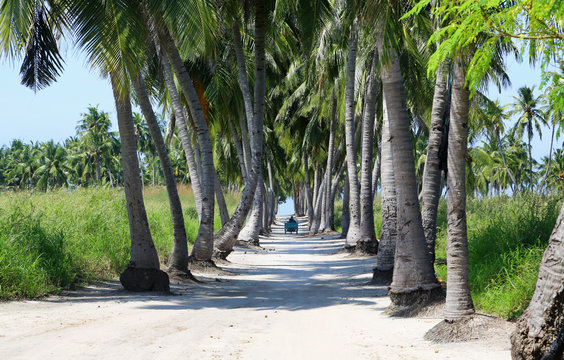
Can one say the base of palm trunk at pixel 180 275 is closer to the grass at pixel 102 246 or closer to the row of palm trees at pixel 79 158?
the grass at pixel 102 246

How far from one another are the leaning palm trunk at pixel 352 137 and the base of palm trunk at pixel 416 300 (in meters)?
11.7

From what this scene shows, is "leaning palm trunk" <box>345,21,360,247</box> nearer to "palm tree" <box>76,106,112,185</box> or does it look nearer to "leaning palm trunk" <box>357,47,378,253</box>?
"leaning palm trunk" <box>357,47,378,253</box>

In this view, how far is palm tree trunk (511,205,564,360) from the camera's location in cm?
502

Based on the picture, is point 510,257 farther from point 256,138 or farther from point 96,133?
point 96,133

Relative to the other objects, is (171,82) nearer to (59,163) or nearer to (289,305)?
(289,305)

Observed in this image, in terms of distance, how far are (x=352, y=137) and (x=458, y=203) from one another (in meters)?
14.9

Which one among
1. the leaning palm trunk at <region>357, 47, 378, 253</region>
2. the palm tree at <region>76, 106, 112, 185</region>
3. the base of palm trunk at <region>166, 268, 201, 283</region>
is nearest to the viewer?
the base of palm trunk at <region>166, 268, 201, 283</region>

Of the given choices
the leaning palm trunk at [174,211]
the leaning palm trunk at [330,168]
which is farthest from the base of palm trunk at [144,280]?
the leaning palm trunk at [330,168]

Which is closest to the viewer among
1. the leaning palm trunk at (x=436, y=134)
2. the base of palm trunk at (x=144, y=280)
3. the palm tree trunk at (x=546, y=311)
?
the palm tree trunk at (x=546, y=311)

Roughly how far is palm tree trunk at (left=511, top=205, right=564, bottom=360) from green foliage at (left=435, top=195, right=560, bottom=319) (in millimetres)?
2765

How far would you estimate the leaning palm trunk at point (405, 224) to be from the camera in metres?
9.41

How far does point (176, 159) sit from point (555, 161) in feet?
173

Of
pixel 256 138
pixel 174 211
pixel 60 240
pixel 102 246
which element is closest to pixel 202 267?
pixel 174 211

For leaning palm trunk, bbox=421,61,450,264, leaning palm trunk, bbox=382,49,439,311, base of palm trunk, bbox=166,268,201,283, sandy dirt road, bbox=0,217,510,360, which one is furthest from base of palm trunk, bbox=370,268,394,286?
base of palm trunk, bbox=166,268,201,283
